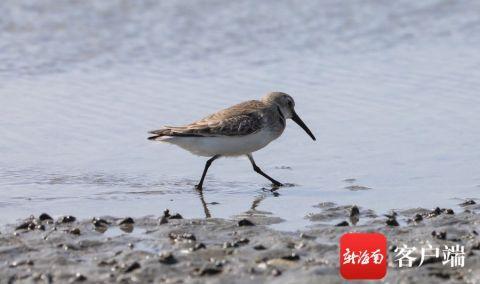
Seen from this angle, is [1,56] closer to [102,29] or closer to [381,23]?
[102,29]

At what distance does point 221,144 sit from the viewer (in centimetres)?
1002

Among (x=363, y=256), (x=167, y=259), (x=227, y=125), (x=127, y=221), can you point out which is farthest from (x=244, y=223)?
(x=227, y=125)

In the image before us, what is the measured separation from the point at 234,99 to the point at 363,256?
5.89 metres

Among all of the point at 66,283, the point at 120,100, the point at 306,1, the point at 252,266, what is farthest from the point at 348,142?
the point at 306,1

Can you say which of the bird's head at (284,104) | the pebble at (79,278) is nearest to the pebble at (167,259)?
the pebble at (79,278)

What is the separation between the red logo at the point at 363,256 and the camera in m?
6.71

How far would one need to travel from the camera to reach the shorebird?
9.93 m

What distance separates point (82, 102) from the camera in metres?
12.4

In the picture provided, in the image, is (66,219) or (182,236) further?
(66,219)

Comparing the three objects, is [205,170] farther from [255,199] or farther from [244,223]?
[244,223]

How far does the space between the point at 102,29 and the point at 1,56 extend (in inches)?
80.1

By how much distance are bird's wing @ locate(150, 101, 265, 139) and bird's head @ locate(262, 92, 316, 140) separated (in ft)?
1.34

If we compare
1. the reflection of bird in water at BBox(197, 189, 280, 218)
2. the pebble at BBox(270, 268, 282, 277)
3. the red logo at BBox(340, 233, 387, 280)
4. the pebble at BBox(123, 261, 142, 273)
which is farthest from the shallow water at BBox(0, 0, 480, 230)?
the pebble at BBox(123, 261, 142, 273)

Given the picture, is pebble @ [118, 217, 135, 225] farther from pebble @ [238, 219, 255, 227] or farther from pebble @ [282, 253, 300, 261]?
pebble @ [282, 253, 300, 261]
